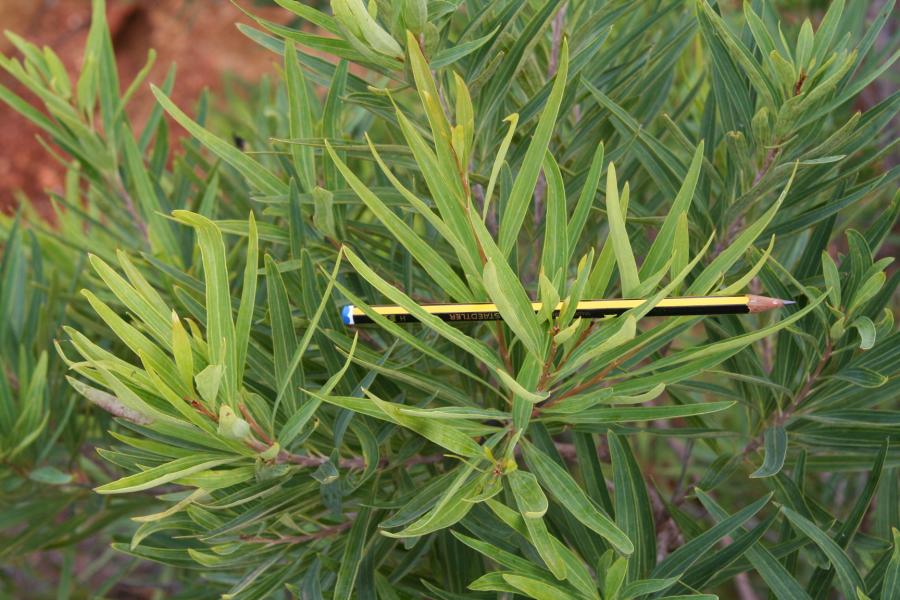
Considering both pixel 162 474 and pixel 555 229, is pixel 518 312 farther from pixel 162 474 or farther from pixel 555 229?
pixel 162 474

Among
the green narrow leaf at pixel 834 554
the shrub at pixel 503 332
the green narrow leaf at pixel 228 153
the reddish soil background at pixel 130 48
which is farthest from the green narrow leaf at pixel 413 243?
the reddish soil background at pixel 130 48

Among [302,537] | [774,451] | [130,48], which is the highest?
[774,451]

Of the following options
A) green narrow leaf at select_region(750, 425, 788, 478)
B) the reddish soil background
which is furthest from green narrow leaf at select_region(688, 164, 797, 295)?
the reddish soil background

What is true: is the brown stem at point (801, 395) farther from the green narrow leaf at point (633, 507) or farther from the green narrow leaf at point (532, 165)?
the green narrow leaf at point (532, 165)

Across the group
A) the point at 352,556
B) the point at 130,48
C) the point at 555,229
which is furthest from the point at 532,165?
the point at 130,48

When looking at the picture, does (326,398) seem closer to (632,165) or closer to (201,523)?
(201,523)
